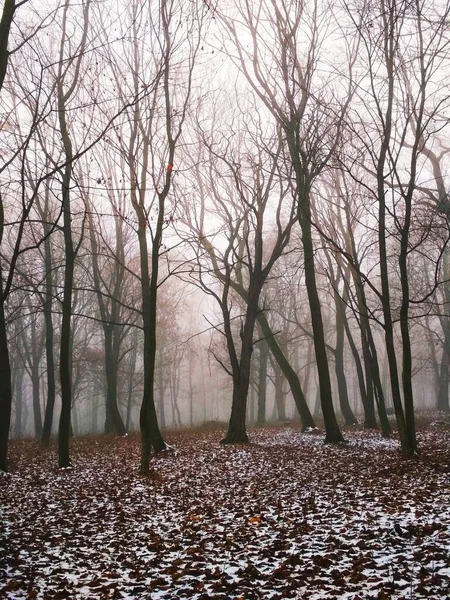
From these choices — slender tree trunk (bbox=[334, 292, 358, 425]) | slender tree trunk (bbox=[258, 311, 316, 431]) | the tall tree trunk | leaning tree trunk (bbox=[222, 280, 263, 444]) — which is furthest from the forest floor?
the tall tree trunk

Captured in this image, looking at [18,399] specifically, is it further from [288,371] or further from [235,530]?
[235,530]

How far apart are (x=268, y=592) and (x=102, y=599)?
1.55 meters

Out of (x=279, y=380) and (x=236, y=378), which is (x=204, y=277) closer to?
(x=236, y=378)

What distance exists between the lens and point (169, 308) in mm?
35906

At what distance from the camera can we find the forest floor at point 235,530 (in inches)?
189

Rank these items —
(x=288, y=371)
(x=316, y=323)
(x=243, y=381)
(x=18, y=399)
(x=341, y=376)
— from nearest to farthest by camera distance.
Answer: (x=316, y=323)
(x=243, y=381)
(x=288, y=371)
(x=341, y=376)
(x=18, y=399)

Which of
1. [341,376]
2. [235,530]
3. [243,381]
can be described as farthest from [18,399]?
[235,530]

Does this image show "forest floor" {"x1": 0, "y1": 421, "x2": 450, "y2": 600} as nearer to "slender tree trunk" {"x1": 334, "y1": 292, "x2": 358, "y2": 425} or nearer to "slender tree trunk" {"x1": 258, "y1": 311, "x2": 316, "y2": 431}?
"slender tree trunk" {"x1": 258, "y1": 311, "x2": 316, "y2": 431}

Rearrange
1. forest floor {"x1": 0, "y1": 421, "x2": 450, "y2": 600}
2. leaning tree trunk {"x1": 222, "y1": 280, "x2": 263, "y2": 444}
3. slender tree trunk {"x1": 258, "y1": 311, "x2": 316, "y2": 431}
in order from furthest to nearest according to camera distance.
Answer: slender tree trunk {"x1": 258, "y1": 311, "x2": 316, "y2": 431}
leaning tree trunk {"x1": 222, "y1": 280, "x2": 263, "y2": 444}
forest floor {"x1": 0, "y1": 421, "x2": 450, "y2": 600}

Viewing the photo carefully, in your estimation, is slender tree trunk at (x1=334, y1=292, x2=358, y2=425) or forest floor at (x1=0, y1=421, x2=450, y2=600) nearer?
forest floor at (x1=0, y1=421, x2=450, y2=600)

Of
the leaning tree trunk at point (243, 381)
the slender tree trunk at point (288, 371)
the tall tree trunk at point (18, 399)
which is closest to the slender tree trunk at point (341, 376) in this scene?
the slender tree trunk at point (288, 371)

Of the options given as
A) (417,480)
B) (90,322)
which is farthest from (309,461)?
(90,322)

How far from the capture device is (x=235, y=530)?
6543 mm

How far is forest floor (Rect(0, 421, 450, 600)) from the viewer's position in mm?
4789
